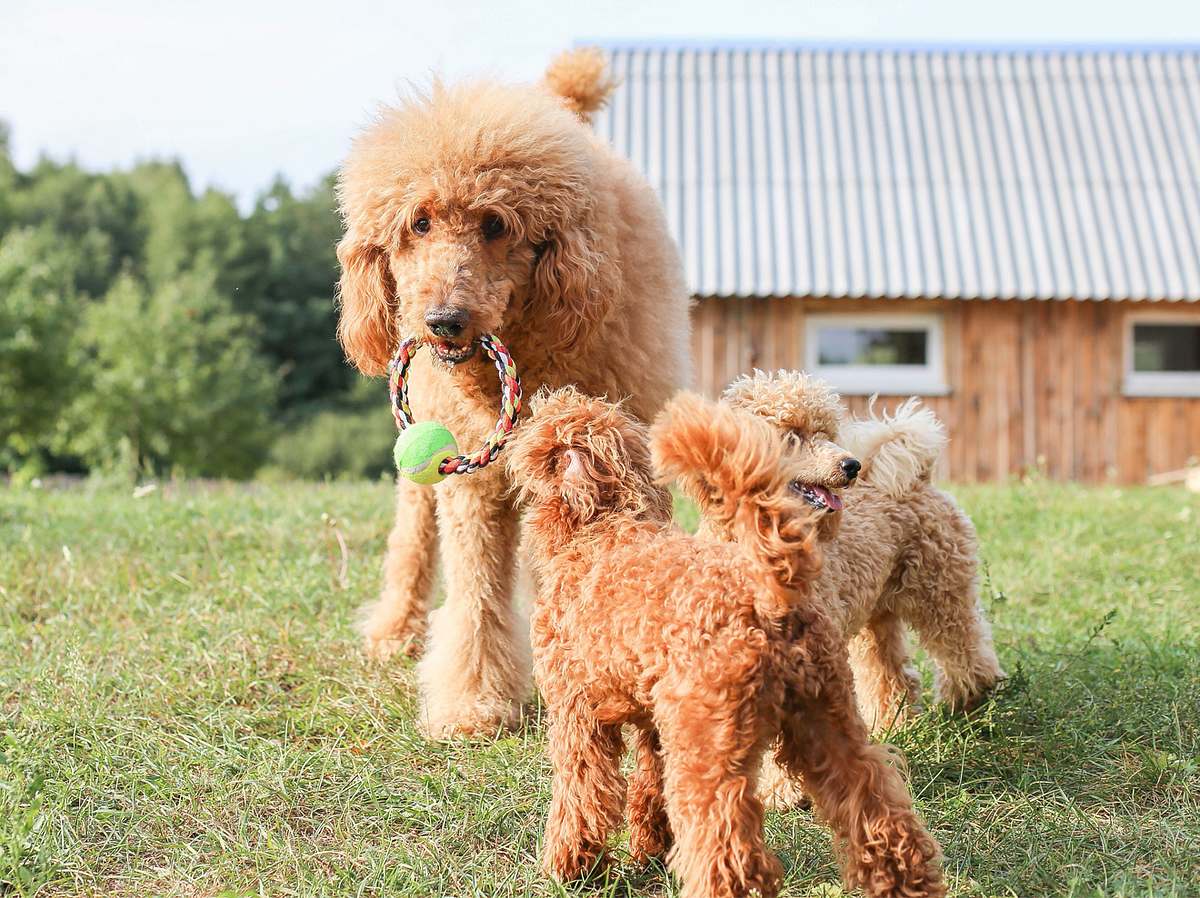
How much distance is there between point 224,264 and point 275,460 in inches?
330

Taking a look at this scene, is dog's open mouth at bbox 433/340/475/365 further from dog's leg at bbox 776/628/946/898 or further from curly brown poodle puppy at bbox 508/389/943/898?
dog's leg at bbox 776/628/946/898

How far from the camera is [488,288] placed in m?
3.35

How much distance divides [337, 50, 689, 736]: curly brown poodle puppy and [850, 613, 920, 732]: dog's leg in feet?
3.50

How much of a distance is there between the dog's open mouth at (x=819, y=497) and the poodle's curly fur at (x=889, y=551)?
2 cm

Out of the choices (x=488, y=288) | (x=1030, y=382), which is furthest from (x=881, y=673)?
(x=1030, y=382)

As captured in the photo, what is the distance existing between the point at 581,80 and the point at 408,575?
2377mm

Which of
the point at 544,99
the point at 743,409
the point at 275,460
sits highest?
the point at 544,99

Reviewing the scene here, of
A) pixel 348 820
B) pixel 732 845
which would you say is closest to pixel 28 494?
pixel 348 820

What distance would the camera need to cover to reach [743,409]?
2.90m

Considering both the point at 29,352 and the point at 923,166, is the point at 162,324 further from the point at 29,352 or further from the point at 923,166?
the point at 923,166

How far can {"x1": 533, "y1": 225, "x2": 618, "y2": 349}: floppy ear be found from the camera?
3.43m

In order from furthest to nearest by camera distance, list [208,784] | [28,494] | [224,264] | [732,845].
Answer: [224,264]
[28,494]
[208,784]
[732,845]

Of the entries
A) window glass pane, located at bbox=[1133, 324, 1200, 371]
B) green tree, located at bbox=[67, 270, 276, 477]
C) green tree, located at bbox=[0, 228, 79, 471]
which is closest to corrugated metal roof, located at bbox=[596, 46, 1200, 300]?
window glass pane, located at bbox=[1133, 324, 1200, 371]

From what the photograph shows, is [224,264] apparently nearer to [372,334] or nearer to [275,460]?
[275,460]
